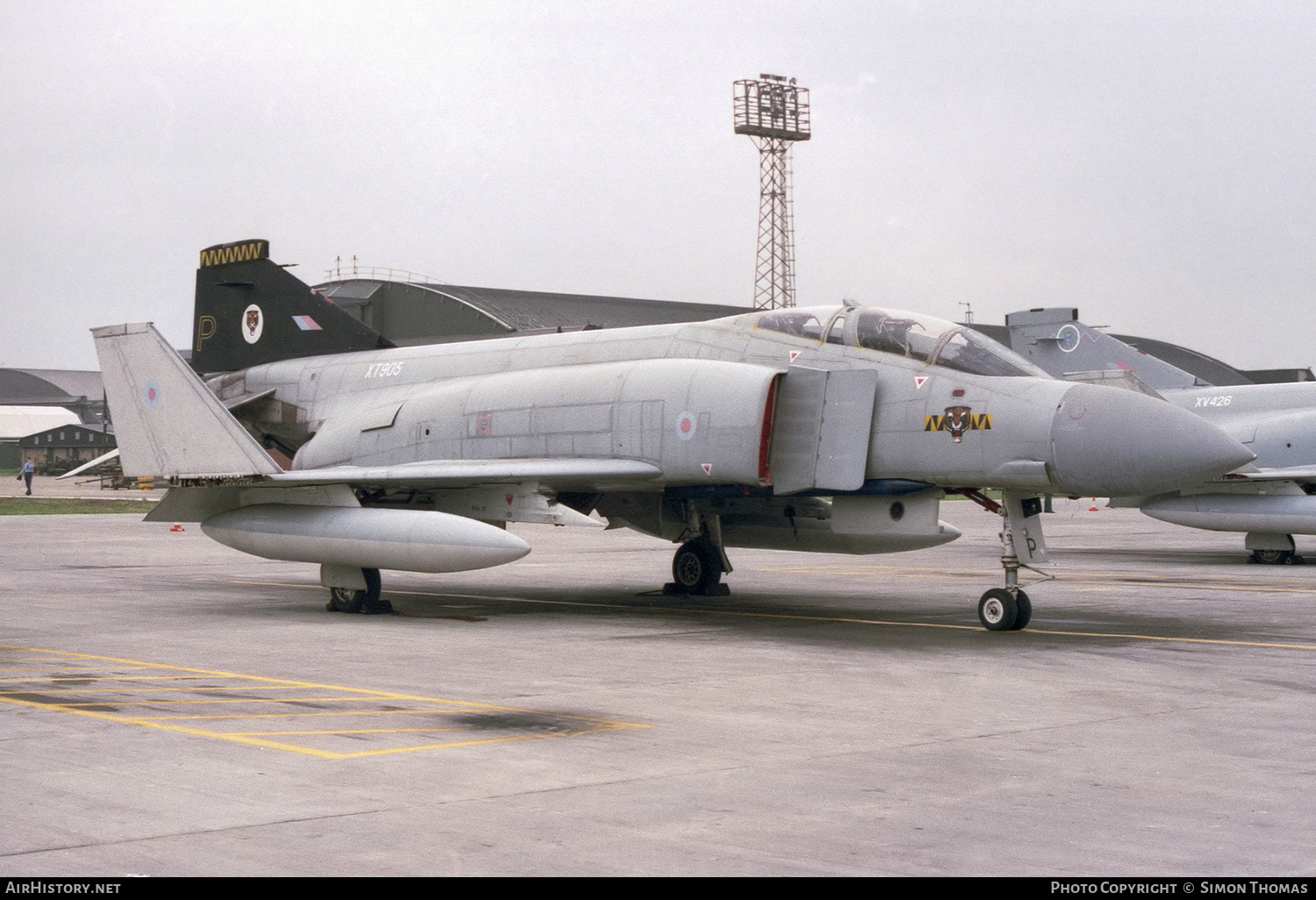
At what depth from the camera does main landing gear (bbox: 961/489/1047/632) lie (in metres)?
12.1

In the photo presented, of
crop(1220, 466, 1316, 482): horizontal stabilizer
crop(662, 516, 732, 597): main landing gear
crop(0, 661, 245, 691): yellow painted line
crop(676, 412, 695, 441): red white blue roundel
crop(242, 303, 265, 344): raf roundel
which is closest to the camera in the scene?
crop(0, 661, 245, 691): yellow painted line

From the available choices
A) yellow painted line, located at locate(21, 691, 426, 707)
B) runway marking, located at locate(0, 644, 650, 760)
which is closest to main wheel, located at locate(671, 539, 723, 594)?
runway marking, located at locate(0, 644, 650, 760)

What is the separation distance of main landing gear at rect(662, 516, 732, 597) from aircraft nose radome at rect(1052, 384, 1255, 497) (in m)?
5.73

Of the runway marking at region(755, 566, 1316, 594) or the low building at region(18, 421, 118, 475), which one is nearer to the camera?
the runway marking at region(755, 566, 1316, 594)

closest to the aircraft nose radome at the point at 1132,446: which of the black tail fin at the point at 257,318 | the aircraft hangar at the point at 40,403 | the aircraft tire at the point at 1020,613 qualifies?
the aircraft tire at the point at 1020,613

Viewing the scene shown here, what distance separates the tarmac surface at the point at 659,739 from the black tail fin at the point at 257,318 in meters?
3.90

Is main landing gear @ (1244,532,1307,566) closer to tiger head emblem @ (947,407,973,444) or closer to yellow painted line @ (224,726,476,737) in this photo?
tiger head emblem @ (947,407,973,444)

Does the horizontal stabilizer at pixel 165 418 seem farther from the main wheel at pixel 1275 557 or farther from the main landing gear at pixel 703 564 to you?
the main wheel at pixel 1275 557

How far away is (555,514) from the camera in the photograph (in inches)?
538

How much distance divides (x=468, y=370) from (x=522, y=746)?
30.7 ft

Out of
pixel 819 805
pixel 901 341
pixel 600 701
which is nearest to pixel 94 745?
Result: pixel 600 701

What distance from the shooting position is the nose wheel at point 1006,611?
12.3 metres

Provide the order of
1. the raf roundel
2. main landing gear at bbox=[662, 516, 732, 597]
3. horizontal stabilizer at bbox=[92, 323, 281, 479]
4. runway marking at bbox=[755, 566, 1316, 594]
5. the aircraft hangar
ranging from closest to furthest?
horizontal stabilizer at bbox=[92, 323, 281, 479], main landing gear at bbox=[662, 516, 732, 597], runway marking at bbox=[755, 566, 1316, 594], the raf roundel, the aircraft hangar

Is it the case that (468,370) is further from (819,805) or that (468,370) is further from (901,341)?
(819,805)
